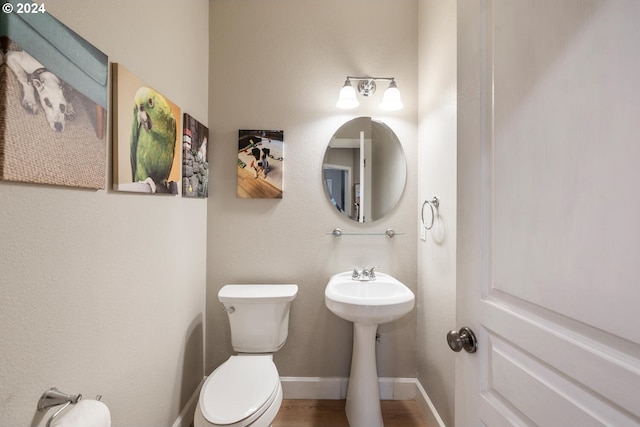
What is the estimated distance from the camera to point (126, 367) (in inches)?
40.8

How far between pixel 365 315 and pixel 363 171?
37.9 inches

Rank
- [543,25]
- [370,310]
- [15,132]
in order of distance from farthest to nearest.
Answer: [370,310], [15,132], [543,25]

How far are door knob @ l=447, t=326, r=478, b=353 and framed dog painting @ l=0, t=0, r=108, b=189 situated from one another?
44.8 inches

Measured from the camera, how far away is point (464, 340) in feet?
2.31

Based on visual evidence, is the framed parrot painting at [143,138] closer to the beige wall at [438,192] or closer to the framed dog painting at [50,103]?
the framed dog painting at [50,103]

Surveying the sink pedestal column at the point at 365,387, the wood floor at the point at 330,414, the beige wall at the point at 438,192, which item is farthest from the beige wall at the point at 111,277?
the beige wall at the point at 438,192

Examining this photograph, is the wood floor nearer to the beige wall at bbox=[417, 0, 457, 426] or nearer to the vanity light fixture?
the beige wall at bbox=[417, 0, 457, 426]

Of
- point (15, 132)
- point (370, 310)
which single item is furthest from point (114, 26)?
point (370, 310)

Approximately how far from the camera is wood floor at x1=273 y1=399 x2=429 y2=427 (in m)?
1.62

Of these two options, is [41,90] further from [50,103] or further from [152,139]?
[152,139]

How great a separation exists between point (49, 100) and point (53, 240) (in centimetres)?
37

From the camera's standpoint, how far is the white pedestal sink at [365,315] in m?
1.37

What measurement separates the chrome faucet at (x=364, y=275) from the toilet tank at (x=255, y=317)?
1.37 feet

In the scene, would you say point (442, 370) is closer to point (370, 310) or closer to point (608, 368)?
point (370, 310)
